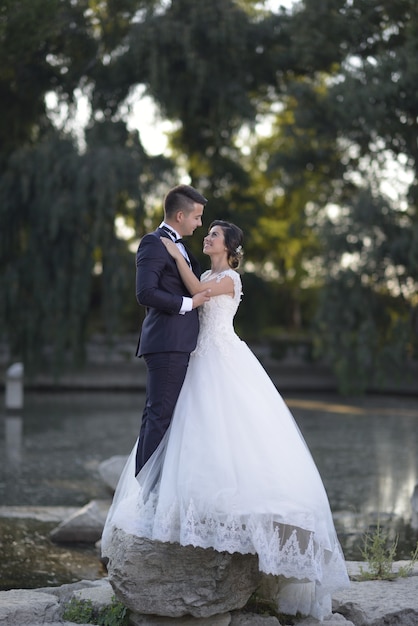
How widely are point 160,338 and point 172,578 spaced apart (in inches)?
46.6

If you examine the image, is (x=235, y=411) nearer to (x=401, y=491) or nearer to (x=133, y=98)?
(x=401, y=491)

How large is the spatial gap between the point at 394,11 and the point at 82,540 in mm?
14220

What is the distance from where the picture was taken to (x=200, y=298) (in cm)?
486

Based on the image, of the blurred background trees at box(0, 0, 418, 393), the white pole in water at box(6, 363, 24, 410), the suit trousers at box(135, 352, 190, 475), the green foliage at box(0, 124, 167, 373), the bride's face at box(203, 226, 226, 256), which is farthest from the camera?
the green foliage at box(0, 124, 167, 373)

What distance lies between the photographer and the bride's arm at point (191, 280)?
4.85 m

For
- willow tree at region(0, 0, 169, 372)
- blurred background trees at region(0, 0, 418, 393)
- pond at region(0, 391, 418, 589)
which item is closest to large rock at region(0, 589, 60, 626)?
pond at region(0, 391, 418, 589)

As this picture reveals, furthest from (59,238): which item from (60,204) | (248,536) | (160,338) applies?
(248,536)

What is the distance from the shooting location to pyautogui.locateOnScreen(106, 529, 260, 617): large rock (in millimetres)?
4535

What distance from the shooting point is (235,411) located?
15.3 ft

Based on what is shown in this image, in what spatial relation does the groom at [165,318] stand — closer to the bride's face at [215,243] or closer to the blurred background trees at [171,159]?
the bride's face at [215,243]

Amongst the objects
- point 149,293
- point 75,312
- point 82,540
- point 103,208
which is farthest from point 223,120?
point 149,293

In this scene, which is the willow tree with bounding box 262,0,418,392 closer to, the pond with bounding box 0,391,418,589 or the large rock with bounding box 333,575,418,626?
the pond with bounding box 0,391,418,589

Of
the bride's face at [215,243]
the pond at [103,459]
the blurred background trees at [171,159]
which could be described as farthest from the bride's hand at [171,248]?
the blurred background trees at [171,159]

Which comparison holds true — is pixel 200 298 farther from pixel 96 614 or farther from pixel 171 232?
pixel 96 614
